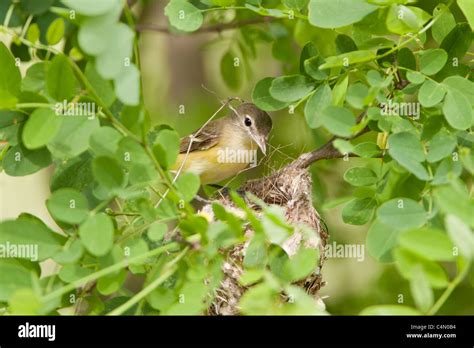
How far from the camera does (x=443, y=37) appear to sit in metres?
2.76

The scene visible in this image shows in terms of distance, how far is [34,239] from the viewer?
7.30 feet

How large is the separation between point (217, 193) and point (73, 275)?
1583mm

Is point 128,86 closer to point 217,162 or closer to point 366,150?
point 366,150

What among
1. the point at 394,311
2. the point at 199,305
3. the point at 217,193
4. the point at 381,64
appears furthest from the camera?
the point at 217,193

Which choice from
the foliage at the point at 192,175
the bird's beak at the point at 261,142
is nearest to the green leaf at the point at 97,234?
the foliage at the point at 192,175

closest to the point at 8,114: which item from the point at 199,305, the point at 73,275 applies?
the point at 73,275

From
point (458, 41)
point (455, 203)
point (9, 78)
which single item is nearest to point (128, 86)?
point (9, 78)

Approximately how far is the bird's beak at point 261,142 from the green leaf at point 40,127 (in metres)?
1.79

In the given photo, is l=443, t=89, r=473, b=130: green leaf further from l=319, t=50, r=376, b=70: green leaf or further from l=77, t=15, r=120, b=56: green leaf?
l=77, t=15, r=120, b=56: green leaf

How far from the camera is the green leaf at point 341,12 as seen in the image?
2428 mm

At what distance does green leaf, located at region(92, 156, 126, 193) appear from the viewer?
2027 millimetres

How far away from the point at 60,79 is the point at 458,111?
112cm

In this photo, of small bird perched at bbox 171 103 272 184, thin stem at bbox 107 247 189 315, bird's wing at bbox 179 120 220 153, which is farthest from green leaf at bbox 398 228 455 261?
bird's wing at bbox 179 120 220 153
